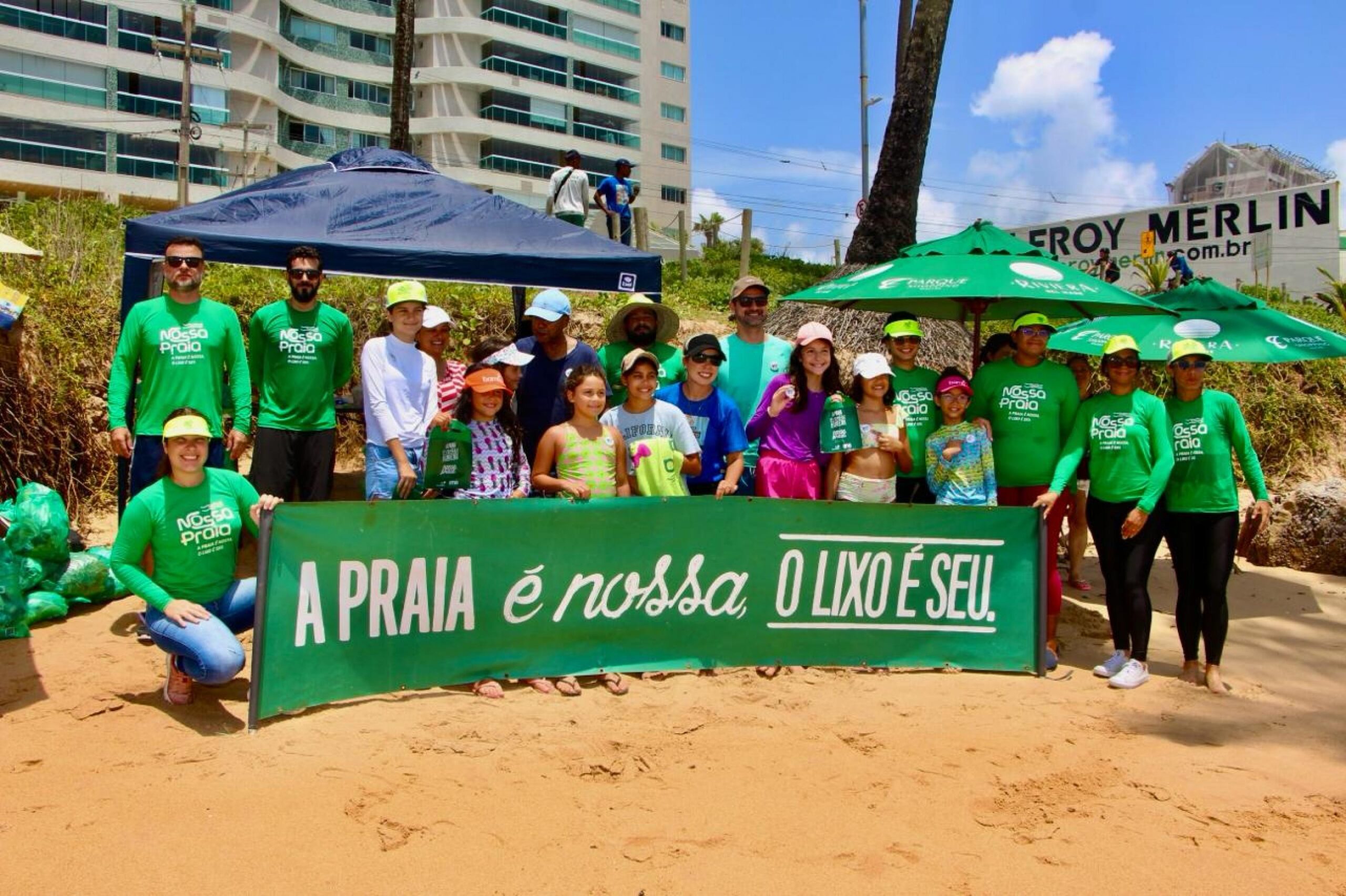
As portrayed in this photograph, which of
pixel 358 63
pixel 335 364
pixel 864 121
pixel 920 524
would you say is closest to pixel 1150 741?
pixel 920 524

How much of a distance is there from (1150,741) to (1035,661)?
3.23 feet

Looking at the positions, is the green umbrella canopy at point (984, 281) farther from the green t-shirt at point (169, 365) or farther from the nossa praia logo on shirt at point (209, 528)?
the nossa praia logo on shirt at point (209, 528)

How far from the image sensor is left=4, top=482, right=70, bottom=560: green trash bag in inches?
226

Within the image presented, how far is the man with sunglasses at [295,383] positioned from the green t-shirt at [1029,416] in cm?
377

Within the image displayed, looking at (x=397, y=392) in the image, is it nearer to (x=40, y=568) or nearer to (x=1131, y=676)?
(x=40, y=568)

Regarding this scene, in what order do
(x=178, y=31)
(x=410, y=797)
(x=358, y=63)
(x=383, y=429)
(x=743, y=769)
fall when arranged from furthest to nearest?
(x=358, y=63), (x=178, y=31), (x=383, y=429), (x=743, y=769), (x=410, y=797)

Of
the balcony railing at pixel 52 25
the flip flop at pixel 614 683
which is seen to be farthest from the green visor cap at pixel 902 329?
the balcony railing at pixel 52 25

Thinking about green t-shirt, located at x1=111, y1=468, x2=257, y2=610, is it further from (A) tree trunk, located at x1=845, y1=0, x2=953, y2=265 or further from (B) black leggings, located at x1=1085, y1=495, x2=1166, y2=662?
(A) tree trunk, located at x1=845, y1=0, x2=953, y2=265

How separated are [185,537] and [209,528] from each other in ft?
0.35

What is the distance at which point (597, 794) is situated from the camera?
155 inches

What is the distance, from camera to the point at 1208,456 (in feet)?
18.3

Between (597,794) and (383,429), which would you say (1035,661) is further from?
(383,429)

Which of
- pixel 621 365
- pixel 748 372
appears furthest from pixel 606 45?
pixel 621 365

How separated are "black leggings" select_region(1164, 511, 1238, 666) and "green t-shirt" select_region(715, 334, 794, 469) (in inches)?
93.4
